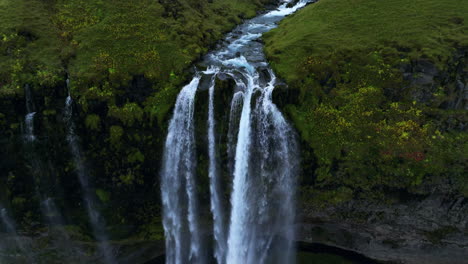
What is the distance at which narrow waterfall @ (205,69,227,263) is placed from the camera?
16.0 metres

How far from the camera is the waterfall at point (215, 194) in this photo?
15995mm

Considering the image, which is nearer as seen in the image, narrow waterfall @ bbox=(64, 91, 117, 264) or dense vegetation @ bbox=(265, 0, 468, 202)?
dense vegetation @ bbox=(265, 0, 468, 202)

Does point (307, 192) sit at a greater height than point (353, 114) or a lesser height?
lesser

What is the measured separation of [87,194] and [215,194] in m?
7.29

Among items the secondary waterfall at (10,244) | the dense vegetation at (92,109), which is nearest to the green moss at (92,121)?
the dense vegetation at (92,109)

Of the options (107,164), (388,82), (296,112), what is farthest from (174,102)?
(388,82)

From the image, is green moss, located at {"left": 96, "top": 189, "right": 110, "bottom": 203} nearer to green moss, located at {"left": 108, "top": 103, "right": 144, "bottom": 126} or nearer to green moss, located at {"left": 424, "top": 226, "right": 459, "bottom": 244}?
green moss, located at {"left": 108, "top": 103, "right": 144, "bottom": 126}

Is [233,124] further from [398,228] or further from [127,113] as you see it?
[398,228]

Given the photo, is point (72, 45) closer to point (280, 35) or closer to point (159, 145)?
point (159, 145)

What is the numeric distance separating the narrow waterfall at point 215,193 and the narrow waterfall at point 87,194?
650cm

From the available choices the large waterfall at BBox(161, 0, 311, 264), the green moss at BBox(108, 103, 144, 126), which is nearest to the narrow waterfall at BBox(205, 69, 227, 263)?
the large waterfall at BBox(161, 0, 311, 264)

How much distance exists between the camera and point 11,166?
15.4m

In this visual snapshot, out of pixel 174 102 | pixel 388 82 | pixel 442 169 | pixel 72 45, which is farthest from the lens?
pixel 72 45

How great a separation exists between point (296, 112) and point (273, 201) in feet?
17.6
